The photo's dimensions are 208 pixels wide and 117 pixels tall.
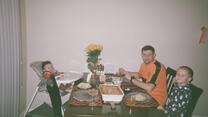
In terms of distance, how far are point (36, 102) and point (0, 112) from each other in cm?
107

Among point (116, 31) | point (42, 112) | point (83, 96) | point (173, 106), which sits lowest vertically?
point (42, 112)

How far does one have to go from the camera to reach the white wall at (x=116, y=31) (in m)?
2.67

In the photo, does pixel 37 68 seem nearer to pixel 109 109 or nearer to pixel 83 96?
pixel 83 96

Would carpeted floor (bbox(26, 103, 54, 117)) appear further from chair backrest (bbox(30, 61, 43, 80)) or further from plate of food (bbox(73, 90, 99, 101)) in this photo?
plate of food (bbox(73, 90, 99, 101))

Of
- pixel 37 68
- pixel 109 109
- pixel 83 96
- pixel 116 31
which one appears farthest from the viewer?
pixel 116 31

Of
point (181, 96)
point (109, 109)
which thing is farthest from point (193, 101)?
point (109, 109)

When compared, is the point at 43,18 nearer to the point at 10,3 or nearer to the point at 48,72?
the point at 10,3

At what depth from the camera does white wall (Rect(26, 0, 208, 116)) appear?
267cm

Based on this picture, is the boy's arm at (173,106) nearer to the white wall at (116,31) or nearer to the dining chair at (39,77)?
the white wall at (116,31)

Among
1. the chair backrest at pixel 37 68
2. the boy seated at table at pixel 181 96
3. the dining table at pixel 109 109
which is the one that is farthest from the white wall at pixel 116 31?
the dining table at pixel 109 109

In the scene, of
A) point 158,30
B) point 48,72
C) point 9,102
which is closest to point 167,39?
point 158,30

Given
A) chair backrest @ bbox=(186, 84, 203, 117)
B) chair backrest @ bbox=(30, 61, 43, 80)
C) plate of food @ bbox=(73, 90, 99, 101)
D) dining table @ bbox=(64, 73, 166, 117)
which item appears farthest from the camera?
chair backrest @ bbox=(30, 61, 43, 80)

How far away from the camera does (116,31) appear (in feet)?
9.04

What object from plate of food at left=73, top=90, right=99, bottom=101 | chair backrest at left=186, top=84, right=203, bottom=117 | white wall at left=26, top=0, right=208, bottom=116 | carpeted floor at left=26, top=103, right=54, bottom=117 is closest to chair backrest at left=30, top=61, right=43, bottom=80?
white wall at left=26, top=0, right=208, bottom=116
